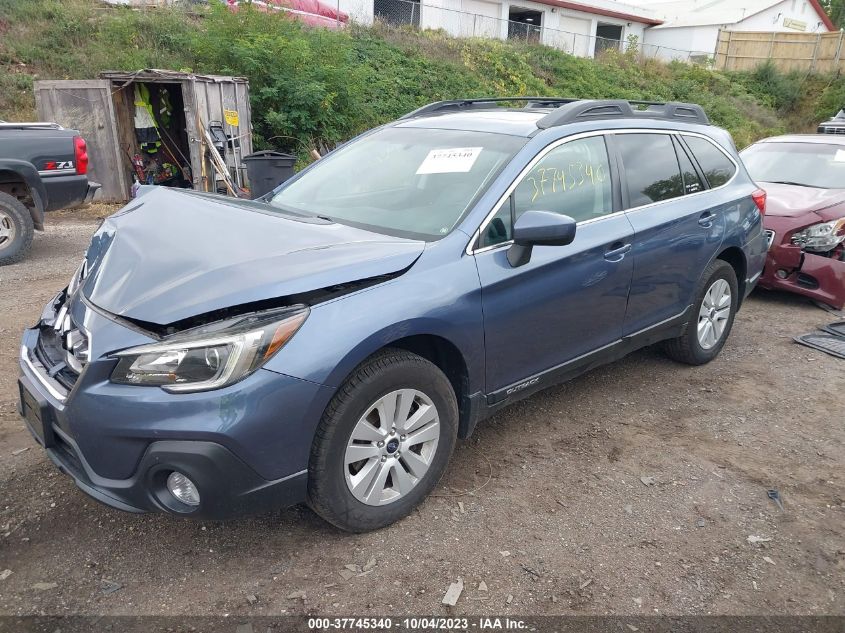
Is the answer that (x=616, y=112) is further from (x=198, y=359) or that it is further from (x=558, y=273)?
(x=198, y=359)

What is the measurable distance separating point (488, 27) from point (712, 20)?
576 inches

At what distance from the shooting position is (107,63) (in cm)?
1346

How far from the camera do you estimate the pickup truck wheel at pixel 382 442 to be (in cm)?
253

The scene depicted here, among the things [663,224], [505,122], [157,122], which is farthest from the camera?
[157,122]

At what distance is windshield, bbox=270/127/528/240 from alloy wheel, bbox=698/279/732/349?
213 cm

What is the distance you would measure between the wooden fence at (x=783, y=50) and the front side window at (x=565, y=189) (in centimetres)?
3099

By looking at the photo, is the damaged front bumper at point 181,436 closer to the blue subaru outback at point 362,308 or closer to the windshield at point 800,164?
the blue subaru outback at point 362,308

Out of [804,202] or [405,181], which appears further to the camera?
[804,202]

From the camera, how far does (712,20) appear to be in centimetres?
3397

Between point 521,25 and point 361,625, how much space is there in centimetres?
2874

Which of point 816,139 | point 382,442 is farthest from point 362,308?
point 816,139

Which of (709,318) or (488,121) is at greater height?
(488,121)

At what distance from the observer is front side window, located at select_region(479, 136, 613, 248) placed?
124 inches

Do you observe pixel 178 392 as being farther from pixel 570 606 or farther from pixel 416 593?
pixel 570 606
